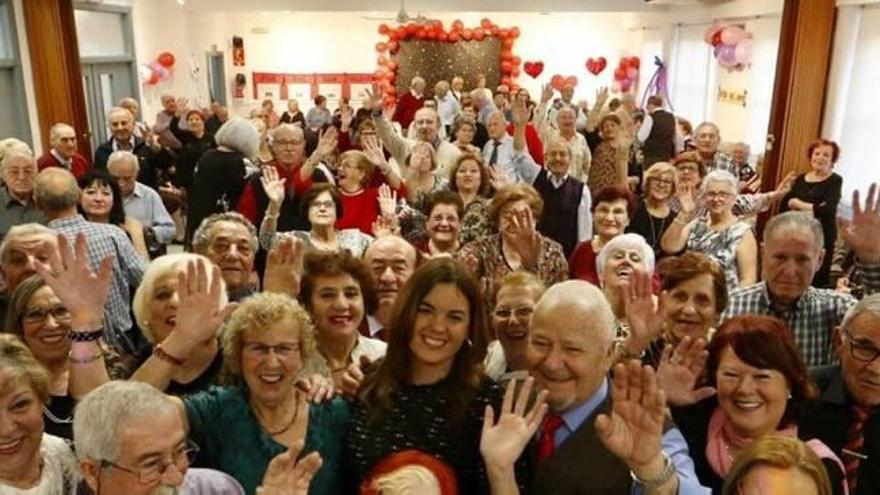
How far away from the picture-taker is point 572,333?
1930 mm

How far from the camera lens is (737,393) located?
6.20 feet

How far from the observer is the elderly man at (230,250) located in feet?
9.75

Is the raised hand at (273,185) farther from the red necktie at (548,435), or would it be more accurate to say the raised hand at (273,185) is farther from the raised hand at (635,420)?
the raised hand at (635,420)

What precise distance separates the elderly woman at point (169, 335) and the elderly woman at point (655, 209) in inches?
107

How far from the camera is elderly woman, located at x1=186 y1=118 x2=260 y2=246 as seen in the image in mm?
4734

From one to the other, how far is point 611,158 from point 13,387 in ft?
17.5

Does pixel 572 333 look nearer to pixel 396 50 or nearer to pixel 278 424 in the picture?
pixel 278 424

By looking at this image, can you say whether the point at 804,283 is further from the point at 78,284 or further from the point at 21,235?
the point at 21,235

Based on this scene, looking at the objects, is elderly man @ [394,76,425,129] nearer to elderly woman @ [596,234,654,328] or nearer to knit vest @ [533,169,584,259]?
knit vest @ [533,169,584,259]

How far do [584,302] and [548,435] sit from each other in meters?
0.35

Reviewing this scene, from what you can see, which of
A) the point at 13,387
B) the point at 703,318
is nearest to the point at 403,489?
the point at 13,387

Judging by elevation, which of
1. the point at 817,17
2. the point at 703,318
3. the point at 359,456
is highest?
the point at 817,17

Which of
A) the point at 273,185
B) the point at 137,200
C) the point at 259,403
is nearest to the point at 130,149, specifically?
the point at 137,200

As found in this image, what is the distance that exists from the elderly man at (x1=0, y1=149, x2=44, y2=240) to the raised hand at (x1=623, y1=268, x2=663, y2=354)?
344 cm
